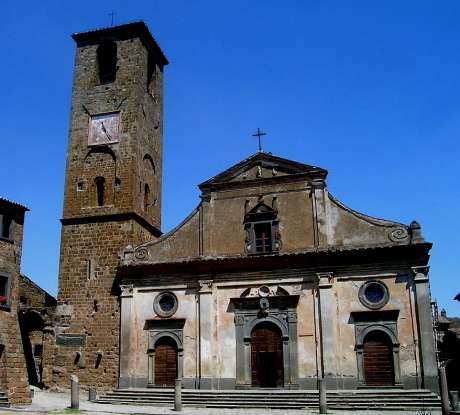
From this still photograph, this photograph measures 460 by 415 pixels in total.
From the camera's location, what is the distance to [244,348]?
2272cm

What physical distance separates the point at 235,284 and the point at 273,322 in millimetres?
2263

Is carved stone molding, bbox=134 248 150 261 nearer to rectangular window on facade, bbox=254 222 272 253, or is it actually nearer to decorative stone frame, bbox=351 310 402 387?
rectangular window on facade, bbox=254 222 272 253

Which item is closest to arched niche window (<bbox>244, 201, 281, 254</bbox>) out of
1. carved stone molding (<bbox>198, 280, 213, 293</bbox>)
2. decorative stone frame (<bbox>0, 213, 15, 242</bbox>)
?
carved stone molding (<bbox>198, 280, 213, 293</bbox>)

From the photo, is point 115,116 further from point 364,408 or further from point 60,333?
point 364,408

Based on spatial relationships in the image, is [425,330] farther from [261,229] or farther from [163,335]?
[163,335]

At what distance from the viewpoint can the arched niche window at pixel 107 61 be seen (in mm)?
28948

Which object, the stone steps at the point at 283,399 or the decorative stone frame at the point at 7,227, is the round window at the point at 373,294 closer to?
the stone steps at the point at 283,399

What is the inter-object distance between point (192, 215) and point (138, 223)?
2.85 meters

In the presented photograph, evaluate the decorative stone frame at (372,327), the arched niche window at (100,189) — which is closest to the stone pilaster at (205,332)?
the decorative stone frame at (372,327)

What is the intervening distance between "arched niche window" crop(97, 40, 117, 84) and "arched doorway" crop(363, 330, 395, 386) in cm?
1791

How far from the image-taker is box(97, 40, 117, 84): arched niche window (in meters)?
28.9

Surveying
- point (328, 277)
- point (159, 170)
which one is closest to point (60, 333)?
point (159, 170)

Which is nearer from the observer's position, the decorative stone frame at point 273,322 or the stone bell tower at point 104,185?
the decorative stone frame at point 273,322

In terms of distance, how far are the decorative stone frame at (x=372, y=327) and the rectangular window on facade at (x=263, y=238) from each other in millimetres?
4552
